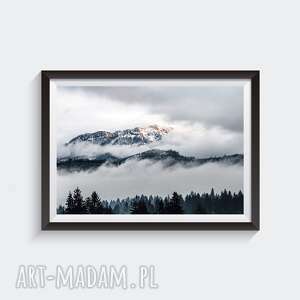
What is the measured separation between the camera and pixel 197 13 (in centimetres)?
155

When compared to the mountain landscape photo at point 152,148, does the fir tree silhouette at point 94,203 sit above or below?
below

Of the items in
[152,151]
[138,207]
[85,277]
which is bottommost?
[85,277]

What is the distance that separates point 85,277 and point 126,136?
591 millimetres

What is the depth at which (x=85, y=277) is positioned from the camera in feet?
5.15

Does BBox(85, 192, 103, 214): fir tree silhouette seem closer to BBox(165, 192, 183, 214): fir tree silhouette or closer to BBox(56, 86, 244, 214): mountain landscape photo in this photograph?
BBox(56, 86, 244, 214): mountain landscape photo

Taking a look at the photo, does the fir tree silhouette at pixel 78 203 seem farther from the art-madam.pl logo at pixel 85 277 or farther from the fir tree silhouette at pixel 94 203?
the art-madam.pl logo at pixel 85 277

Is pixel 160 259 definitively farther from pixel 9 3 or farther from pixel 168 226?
pixel 9 3

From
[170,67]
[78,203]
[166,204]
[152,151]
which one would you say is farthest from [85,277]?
[170,67]

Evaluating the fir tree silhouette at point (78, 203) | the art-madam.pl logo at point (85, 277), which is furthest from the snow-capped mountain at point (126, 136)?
the art-madam.pl logo at point (85, 277)

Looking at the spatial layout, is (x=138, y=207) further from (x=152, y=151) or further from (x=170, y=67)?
(x=170, y=67)

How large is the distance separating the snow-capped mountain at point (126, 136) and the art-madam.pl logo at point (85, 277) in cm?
50

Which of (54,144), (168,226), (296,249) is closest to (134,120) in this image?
(54,144)

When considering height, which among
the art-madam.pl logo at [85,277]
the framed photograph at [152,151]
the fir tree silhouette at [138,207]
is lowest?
the art-madam.pl logo at [85,277]

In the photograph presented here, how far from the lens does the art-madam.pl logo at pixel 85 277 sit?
1562 mm
